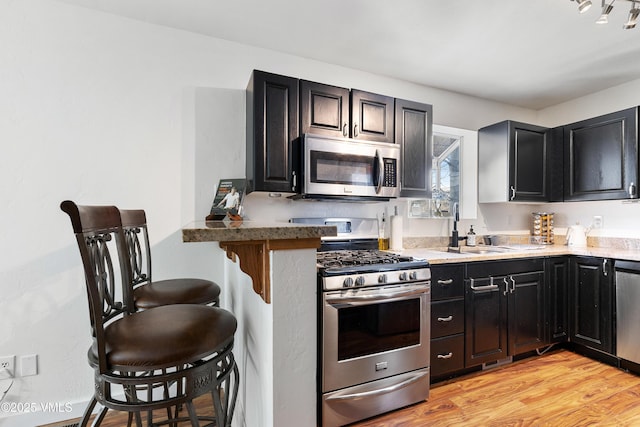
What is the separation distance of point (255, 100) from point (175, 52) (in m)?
0.72

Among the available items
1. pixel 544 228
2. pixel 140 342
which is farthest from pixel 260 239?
pixel 544 228

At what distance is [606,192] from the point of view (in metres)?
2.73

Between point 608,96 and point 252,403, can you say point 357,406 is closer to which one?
point 252,403

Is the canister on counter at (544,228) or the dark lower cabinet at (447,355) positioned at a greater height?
the canister on counter at (544,228)

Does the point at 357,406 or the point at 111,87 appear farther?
the point at 111,87

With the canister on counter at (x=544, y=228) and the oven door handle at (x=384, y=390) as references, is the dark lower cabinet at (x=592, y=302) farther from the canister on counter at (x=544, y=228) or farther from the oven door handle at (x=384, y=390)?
the oven door handle at (x=384, y=390)

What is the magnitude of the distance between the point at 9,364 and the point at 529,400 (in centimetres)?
318

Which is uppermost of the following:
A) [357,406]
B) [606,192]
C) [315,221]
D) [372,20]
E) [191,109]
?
[372,20]

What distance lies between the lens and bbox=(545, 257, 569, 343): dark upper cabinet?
2592 millimetres

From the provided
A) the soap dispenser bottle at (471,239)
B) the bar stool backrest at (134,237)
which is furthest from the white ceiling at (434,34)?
the soap dispenser bottle at (471,239)

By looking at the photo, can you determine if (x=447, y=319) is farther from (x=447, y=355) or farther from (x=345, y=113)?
(x=345, y=113)

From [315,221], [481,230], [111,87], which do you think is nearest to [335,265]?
[315,221]

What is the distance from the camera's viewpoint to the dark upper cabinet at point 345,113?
2.14m

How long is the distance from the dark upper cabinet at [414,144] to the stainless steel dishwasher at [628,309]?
155cm
